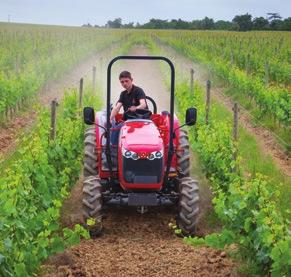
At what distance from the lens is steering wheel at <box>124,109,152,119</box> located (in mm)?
7191

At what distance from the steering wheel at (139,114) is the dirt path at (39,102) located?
320 centimetres

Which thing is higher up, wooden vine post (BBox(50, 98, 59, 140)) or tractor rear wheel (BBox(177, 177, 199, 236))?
wooden vine post (BBox(50, 98, 59, 140))

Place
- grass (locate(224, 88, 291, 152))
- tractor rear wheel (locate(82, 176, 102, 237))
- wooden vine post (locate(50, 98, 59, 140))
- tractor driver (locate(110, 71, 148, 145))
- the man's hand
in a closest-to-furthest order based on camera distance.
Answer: tractor rear wheel (locate(82, 176, 102, 237)) < the man's hand < tractor driver (locate(110, 71, 148, 145)) < wooden vine post (locate(50, 98, 59, 140)) < grass (locate(224, 88, 291, 152))

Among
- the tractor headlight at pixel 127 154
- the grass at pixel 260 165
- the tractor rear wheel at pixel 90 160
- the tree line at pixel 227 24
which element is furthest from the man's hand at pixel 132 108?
the tree line at pixel 227 24

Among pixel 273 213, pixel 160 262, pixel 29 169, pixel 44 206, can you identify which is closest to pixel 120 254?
pixel 160 262

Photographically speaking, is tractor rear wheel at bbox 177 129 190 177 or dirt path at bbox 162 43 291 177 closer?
tractor rear wheel at bbox 177 129 190 177

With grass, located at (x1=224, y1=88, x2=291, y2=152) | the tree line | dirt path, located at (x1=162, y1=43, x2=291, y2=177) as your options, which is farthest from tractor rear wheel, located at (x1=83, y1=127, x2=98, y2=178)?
the tree line

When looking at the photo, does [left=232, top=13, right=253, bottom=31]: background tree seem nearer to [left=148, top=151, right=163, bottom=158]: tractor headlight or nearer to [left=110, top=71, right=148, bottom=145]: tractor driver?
[left=110, top=71, right=148, bottom=145]: tractor driver

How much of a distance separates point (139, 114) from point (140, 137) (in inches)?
28.3

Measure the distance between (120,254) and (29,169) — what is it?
1322mm

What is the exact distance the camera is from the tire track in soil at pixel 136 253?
5605 mm

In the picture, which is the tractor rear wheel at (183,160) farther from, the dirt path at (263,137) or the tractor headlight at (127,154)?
the dirt path at (263,137)

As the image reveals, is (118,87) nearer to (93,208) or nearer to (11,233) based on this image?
(93,208)

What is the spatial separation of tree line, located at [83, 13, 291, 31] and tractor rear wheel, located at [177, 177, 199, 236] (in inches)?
2807
